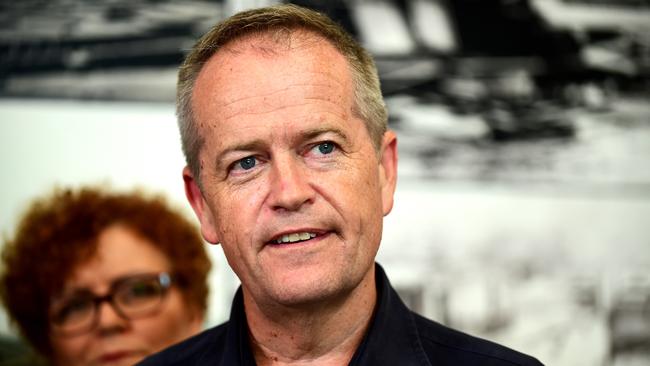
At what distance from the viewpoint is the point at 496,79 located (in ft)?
9.35

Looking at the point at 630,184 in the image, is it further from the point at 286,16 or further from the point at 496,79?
the point at 286,16

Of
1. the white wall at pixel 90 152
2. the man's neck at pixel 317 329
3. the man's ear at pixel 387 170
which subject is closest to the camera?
the man's neck at pixel 317 329

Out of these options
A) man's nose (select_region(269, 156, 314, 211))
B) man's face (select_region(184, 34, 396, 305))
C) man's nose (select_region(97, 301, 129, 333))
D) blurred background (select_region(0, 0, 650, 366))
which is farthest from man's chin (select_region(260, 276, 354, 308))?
blurred background (select_region(0, 0, 650, 366))

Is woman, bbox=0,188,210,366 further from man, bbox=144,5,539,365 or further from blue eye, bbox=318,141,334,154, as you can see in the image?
blue eye, bbox=318,141,334,154

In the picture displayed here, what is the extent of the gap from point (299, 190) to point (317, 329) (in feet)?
0.99

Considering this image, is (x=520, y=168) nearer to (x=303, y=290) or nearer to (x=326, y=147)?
(x=326, y=147)

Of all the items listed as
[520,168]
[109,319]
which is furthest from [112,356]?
[520,168]

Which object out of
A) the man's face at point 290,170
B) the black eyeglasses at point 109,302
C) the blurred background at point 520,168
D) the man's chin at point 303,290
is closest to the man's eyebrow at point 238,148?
the man's face at point 290,170

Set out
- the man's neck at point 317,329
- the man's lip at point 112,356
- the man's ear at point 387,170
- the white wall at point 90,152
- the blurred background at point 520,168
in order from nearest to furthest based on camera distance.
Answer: the man's neck at point 317,329 → the man's ear at point 387,170 → the man's lip at point 112,356 → the blurred background at point 520,168 → the white wall at point 90,152

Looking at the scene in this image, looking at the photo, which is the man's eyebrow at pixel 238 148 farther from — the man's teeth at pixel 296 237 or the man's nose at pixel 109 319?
the man's nose at pixel 109 319

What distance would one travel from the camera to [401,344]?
1.72 m

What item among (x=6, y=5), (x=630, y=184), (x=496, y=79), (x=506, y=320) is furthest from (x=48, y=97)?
(x=630, y=184)

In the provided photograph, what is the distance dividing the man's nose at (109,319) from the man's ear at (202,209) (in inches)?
33.3

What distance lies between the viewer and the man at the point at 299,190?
5.23 feet
